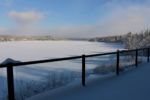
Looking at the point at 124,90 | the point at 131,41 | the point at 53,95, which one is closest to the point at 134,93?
the point at 124,90

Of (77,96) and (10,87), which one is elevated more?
(10,87)

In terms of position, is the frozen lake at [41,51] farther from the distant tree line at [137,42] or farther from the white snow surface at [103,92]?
the white snow surface at [103,92]

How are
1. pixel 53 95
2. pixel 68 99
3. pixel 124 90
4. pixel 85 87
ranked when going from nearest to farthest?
pixel 68 99 → pixel 53 95 → pixel 124 90 → pixel 85 87

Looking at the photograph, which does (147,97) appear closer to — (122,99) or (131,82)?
(122,99)

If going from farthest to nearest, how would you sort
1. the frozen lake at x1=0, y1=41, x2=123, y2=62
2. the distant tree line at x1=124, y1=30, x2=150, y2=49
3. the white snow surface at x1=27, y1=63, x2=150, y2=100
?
the distant tree line at x1=124, y1=30, x2=150, y2=49 < the frozen lake at x1=0, y1=41, x2=123, y2=62 < the white snow surface at x1=27, y1=63, x2=150, y2=100

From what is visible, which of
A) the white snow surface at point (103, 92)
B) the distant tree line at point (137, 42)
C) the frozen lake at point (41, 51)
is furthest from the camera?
the distant tree line at point (137, 42)

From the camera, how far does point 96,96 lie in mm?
6371

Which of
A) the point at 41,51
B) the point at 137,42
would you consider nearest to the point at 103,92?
the point at 41,51

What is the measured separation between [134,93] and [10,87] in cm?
365

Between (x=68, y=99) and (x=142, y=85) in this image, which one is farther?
(x=142, y=85)

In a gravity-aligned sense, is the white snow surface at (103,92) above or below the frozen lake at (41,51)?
above

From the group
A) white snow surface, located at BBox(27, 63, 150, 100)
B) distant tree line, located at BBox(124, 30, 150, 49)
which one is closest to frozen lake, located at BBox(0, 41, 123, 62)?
distant tree line, located at BBox(124, 30, 150, 49)

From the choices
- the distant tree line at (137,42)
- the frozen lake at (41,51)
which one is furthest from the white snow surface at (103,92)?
the distant tree line at (137,42)

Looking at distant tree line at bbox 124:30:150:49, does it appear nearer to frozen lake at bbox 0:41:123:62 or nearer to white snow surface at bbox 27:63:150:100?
frozen lake at bbox 0:41:123:62
